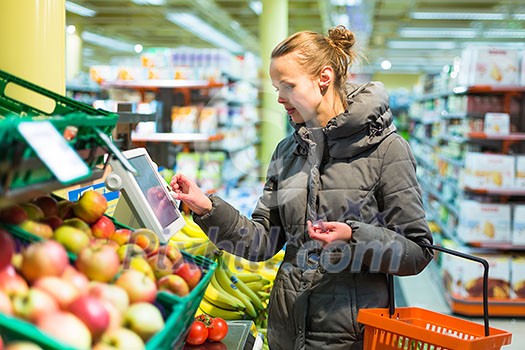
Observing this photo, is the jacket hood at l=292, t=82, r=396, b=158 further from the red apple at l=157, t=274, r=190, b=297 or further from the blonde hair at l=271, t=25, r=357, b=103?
the red apple at l=157, t=274, r=190, b=297

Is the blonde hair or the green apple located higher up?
the blonde hair

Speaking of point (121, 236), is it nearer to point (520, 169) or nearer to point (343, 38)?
point (343, 38)

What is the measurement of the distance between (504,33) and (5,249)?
1985 centimetres

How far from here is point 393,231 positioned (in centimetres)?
A: 220

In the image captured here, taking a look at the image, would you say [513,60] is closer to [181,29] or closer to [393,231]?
[393,231]

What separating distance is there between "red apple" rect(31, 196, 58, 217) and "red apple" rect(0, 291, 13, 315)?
1.36 feet

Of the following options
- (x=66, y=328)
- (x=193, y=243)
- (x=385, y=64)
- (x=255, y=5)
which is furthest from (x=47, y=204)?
(x=385, y=64)

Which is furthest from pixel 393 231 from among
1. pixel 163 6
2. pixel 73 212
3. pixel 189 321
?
pixel 163 6

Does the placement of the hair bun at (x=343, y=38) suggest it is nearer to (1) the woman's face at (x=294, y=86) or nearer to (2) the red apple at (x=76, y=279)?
(1) the woman's face at (x=294, y=86)

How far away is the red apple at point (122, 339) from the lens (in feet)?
3.90

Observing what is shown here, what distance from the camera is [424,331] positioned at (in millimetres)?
2000

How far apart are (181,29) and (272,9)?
10.0m

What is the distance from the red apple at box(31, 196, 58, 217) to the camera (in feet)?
5.10

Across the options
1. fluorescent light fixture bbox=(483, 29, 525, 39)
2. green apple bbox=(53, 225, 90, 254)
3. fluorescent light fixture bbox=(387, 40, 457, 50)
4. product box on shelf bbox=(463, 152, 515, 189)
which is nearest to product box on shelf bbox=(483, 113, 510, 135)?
product box on shelf bbox=(463, 152, 515, 189)
